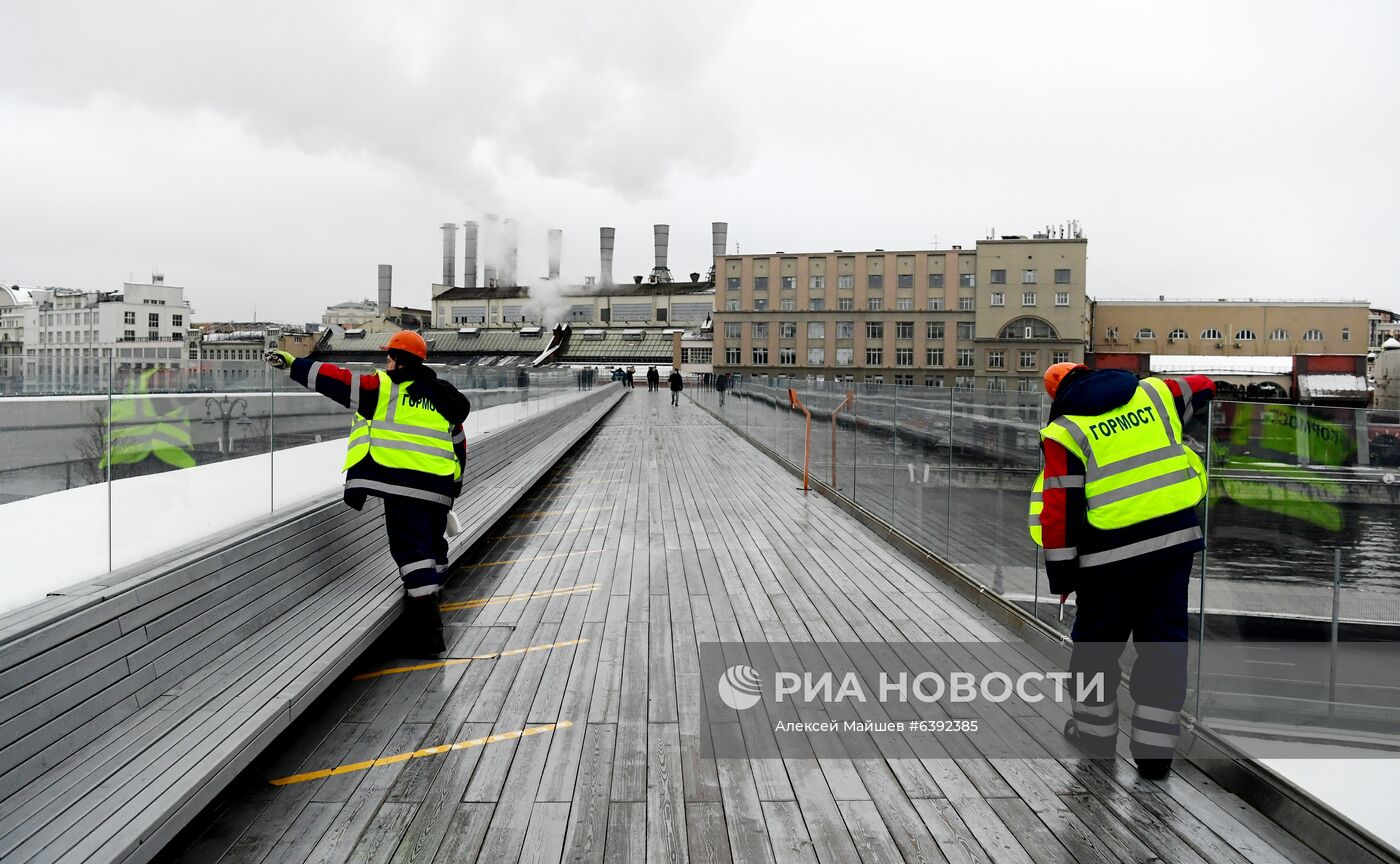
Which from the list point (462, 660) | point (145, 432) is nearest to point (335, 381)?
point (145, 432)

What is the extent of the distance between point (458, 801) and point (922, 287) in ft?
267

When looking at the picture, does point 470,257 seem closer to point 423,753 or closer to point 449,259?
point 449,259

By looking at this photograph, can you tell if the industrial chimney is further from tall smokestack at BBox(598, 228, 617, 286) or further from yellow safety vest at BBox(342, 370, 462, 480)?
yellow safety vest at BBox(342, 370, 462, 480)

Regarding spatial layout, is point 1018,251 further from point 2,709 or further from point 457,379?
point 2,709

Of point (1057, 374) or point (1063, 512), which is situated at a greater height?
point (1057, 374)

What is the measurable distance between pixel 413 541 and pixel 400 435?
571 mm

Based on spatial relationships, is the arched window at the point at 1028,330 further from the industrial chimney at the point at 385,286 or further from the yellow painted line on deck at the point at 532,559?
the industrial chimney at the point at 385,286

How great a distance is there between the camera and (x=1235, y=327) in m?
80.7

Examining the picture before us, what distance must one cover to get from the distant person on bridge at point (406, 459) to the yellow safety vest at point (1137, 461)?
3178 mm

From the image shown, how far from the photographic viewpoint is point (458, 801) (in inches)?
140

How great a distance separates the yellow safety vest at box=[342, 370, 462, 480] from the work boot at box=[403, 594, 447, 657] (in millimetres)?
713

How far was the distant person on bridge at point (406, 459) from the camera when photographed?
17.0ft

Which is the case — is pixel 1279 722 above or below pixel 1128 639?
below

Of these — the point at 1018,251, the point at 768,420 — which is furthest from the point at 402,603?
the point at 1018,251
